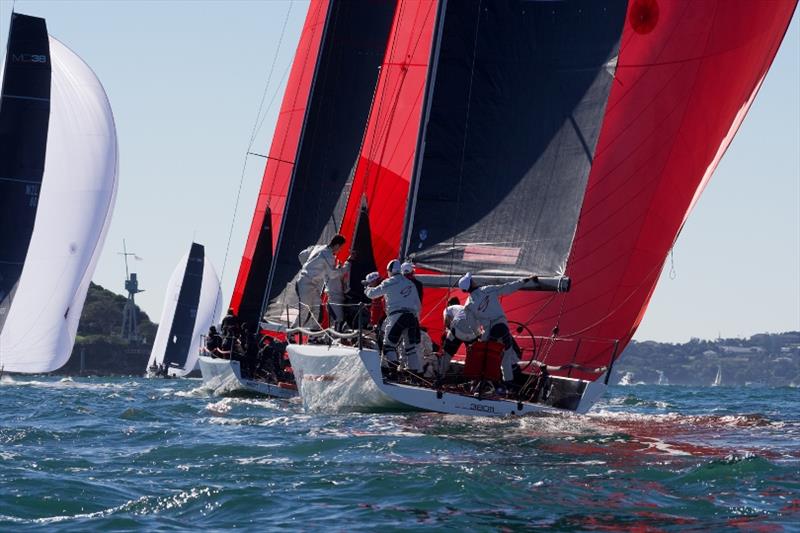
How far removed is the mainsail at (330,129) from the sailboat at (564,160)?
3278mm

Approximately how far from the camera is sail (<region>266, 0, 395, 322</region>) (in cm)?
2422

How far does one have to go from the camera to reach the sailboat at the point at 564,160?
16.1 metres

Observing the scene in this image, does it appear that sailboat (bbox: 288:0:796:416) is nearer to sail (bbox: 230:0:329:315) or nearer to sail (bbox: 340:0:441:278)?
sail (bbox: 340:0:441:278)

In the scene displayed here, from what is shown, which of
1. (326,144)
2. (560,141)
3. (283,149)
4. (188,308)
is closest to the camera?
(560,141)

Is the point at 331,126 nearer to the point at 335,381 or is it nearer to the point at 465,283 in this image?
the point at 335,381

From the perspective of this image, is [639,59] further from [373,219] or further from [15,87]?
[15,87]

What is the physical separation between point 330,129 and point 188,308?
4406cm

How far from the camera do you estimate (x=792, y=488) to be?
1048 cm

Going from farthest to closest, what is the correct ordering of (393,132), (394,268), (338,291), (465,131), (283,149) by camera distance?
1. (283,149)
2. (393,132)
3. (338,291)
4. (465,131)
5. (394,268)

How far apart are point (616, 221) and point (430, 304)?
3004 millimetres

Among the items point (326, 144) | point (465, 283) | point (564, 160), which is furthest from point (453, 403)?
point (326, 144)

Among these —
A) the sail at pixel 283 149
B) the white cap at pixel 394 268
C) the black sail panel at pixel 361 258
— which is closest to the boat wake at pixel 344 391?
the white cap at pixel 394 268

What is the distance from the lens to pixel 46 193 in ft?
106

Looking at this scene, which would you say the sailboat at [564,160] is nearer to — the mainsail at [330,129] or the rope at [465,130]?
the rope at [465,130]
